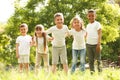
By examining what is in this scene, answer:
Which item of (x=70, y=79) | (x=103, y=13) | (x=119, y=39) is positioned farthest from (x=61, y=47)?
(x=119, y=39)

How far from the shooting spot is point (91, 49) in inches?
357

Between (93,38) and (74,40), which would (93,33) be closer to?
(93,38)

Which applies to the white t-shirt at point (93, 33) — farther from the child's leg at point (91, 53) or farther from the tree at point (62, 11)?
the tree at point (62, 11)

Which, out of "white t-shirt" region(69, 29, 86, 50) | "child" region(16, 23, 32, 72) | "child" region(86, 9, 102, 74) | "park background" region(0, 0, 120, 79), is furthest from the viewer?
"park background" region(0, 0, 120, 79)

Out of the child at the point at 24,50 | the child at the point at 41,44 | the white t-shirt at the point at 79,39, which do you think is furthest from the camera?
the child at the point at 24,50

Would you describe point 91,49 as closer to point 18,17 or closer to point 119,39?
point 18,17

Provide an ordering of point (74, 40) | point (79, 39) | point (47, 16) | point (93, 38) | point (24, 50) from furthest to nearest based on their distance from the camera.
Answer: point (47, 16) < point (24, 50) < point (74, 40) < point (79, 39) < point (93, 38)

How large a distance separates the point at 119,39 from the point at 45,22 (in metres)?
11.7

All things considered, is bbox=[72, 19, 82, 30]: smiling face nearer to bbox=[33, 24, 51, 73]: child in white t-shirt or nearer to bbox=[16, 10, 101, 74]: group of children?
bbox=[16, 10, 101, 74]: group of children

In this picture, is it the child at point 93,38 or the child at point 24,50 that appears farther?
the child at point 24,50

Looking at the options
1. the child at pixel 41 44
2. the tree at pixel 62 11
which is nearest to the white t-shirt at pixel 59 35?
the child at pixel 41 44

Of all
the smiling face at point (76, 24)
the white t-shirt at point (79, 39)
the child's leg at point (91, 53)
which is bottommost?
the child's leg at point (91, 53)

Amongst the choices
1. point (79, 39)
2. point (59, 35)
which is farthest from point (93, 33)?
point (59, 35)

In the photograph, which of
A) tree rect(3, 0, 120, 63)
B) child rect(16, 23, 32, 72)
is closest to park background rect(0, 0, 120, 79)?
tree rect(3, 0, 120, 63)
